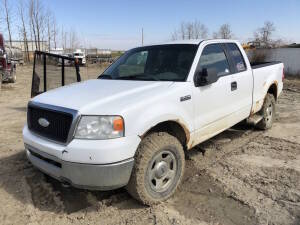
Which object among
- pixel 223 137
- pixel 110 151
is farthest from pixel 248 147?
pixel 110 151

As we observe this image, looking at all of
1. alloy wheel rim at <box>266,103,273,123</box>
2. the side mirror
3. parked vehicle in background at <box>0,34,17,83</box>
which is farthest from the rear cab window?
parked vehicle in background at <box>0,34,17,83</box>

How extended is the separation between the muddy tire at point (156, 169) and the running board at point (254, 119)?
8.36 feet

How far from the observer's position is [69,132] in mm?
3000

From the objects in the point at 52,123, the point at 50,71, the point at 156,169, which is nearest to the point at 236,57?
the point at 156,169

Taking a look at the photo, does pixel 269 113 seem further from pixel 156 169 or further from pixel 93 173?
pixel 93 173

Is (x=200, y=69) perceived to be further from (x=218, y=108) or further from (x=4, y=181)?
(x=4, y=181)

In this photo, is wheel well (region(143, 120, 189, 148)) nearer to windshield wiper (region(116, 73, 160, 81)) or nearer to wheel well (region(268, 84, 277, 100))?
windshield wiper (region(116, 73, 160, 81))

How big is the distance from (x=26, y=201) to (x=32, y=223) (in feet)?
1.62

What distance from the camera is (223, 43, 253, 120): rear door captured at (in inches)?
187

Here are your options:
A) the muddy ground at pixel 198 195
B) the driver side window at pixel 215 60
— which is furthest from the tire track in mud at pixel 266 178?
the driver side window at pixel 215 60

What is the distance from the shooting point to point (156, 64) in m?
4.34

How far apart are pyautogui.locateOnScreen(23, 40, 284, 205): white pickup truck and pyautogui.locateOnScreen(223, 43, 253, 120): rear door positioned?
21mm

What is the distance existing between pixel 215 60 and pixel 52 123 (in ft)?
8.36

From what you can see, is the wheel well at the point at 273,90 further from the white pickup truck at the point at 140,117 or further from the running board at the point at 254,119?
the white pickup truck at the point at 140,117
